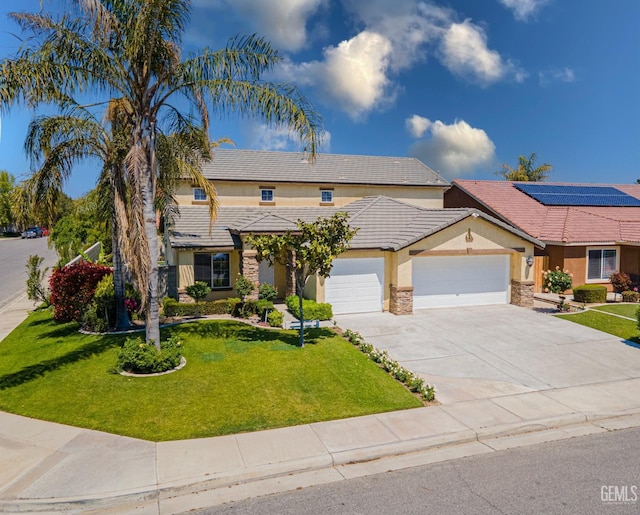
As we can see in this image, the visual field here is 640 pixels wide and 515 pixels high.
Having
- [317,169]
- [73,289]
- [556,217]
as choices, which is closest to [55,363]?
[73,289]

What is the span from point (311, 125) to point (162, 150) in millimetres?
5054

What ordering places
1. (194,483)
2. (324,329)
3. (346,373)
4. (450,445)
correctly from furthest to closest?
(324,329) < (346,373) < (450,445) < (194,483)

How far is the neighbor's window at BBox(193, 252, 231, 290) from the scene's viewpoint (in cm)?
2014

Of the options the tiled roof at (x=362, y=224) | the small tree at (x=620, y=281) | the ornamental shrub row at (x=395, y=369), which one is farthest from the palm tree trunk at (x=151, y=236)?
the small tree at (x=620, y=281)

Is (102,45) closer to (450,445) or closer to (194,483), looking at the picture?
(194,483)

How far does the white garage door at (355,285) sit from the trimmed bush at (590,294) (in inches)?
407

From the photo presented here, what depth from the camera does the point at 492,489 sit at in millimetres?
6812

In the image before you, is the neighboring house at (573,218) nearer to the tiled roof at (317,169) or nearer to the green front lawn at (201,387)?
the tiled roof at (317,169)

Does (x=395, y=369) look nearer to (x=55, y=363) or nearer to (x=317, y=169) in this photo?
(x=55, y=363)

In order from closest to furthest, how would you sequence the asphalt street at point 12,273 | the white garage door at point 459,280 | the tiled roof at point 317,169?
the white garage door at point 459,280 → the asphalt street at point 12,273 → the tiled roof at point 317,169

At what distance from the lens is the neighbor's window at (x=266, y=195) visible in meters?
25.4

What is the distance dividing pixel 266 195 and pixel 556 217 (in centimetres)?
1728

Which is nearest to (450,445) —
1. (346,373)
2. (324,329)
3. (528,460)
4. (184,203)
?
(528,460)

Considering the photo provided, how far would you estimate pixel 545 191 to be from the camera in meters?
30.0
